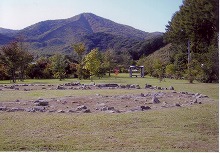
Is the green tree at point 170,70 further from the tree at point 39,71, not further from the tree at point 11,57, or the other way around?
the tree at point 11,57

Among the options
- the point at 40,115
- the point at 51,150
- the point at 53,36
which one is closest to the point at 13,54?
the point at 40,115

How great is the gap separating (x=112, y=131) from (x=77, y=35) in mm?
56316

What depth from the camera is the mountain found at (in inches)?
2450

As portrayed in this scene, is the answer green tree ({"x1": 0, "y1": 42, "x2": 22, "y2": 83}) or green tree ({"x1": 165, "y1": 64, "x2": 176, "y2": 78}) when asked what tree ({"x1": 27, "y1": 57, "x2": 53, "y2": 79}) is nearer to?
green tree ({"x1": 0, "y1": 42, "x2": 22, "y2": 83})

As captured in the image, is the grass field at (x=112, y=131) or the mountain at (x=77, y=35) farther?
the mountain at (x=77, y=35)

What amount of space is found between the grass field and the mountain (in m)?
50.2

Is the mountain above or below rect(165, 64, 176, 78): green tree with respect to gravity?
above

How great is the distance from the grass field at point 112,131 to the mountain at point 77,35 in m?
50.2

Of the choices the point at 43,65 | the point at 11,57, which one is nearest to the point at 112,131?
the point at 11,57

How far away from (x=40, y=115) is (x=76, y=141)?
3586mm

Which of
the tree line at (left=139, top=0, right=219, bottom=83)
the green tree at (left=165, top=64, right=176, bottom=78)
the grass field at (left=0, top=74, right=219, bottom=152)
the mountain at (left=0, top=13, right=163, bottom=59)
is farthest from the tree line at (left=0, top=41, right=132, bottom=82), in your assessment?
the grass field at (left=0, top=74, right=219, bottom=152)

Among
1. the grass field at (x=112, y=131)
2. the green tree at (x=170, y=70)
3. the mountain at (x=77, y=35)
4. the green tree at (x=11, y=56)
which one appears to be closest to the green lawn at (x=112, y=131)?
the grass field at (x=112, y=131)

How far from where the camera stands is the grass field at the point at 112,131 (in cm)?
705

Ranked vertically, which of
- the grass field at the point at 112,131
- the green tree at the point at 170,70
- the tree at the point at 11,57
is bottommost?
the grass field at the point at 112,131
